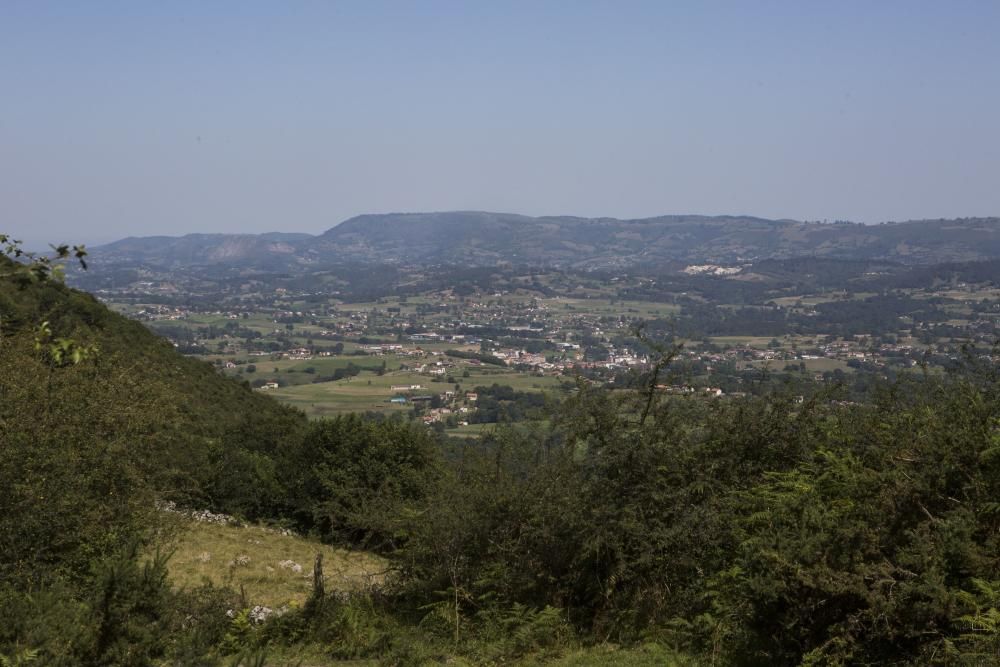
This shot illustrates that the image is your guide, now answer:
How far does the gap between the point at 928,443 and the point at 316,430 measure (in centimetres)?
1485

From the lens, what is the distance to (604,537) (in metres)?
8.44

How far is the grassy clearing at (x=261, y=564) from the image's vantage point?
1116cm

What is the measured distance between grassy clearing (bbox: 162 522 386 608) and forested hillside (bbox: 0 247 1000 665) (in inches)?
39.5

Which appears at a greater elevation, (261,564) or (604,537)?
(604,537)

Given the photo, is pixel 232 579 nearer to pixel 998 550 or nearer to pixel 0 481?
pixel 0 481

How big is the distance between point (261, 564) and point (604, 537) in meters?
7.19

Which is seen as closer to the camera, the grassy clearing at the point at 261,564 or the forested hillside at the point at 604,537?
the forested hillside at the point at 604,537

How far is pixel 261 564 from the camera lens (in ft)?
42.2

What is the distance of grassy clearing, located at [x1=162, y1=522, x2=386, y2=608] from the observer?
1116cm

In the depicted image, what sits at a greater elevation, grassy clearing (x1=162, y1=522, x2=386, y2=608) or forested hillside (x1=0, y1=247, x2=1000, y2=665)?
forested hillside (x1=0, y1=247, x2=1000, y2=665)

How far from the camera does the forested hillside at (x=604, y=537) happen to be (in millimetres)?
5961

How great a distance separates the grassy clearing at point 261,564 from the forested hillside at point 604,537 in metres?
1.00

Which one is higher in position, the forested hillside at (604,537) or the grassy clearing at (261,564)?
the forested hillside at (604,537)

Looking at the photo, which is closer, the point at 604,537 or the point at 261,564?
the point at 604,537
